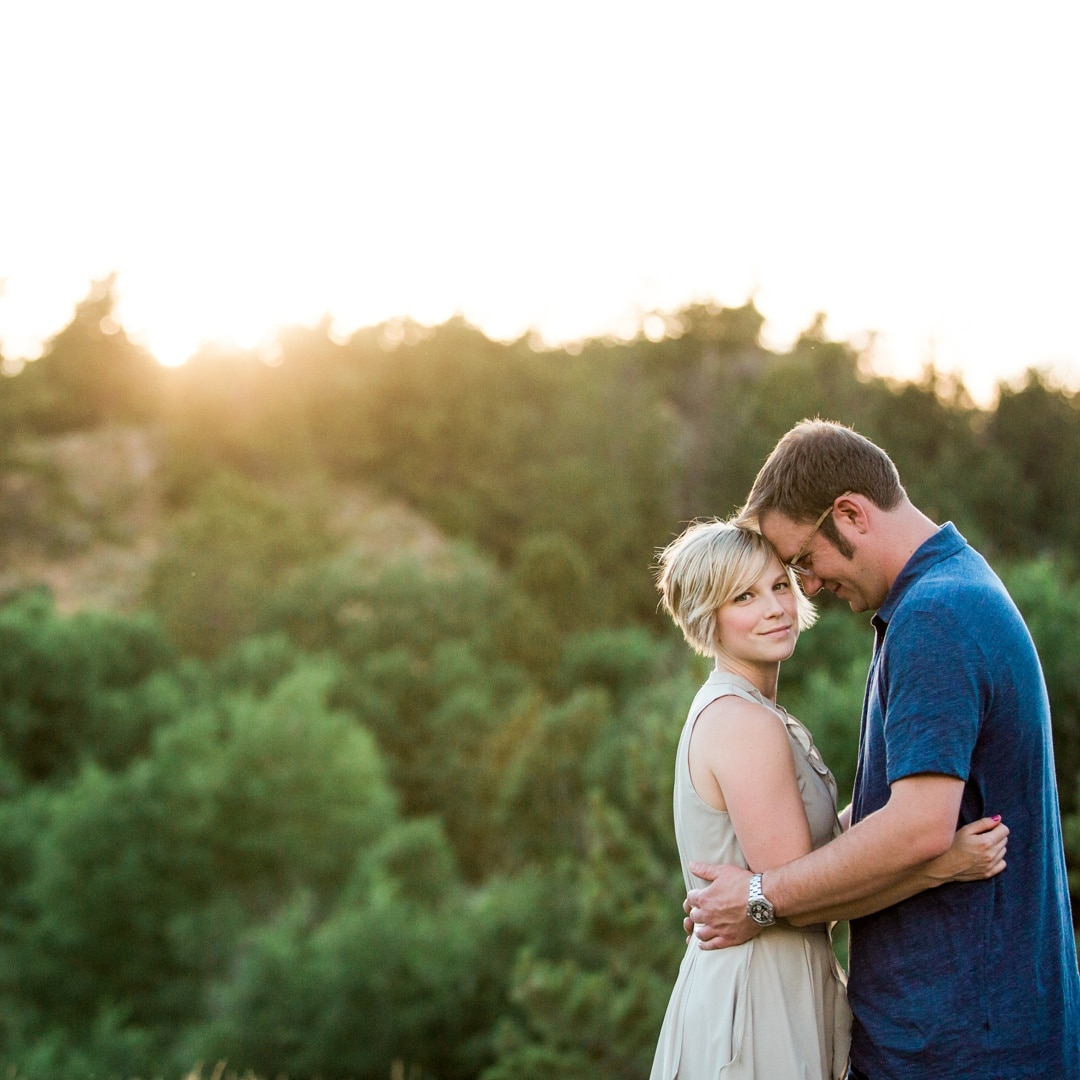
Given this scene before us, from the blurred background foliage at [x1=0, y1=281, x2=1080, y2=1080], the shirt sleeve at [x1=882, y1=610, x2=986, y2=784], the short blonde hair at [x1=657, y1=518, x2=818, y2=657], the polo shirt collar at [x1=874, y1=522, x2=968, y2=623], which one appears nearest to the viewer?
the shirt sleeve at [x1=882, y1=610, x2=986, y2=784]

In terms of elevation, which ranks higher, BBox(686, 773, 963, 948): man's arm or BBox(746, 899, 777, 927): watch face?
BBox(686, 773, 963, 948): man's arm

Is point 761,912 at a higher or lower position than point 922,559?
lower

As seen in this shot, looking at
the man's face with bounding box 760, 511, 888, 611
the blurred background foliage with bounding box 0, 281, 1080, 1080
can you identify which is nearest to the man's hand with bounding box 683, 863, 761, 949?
the man's face with bounding box 760, 511, 888, 611

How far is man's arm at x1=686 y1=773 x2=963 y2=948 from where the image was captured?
203cm

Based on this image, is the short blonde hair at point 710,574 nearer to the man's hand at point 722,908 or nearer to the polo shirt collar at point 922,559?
the polo shirt collar at point 922,559

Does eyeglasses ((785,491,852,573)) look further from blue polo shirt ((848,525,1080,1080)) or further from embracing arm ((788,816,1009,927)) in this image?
embracing arm ((788,816,1009,927))

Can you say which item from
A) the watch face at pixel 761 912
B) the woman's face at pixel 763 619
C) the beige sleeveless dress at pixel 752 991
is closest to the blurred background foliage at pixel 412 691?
the beige sleeveless dress at pixel 752 991

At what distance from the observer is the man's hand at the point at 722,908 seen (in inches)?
91.5

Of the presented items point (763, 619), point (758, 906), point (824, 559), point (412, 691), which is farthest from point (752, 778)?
point (412, 691)

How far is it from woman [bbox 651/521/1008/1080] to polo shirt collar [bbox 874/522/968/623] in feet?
0.87

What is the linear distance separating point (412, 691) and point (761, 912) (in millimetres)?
33688

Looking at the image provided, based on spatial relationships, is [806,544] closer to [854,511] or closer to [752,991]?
[854,511]

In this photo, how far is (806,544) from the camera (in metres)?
2.37

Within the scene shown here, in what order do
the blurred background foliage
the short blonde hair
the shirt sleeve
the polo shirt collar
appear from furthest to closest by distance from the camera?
the blurred background foliage < the short blonde hair < the polo shirt collar < the shirt sleeve
